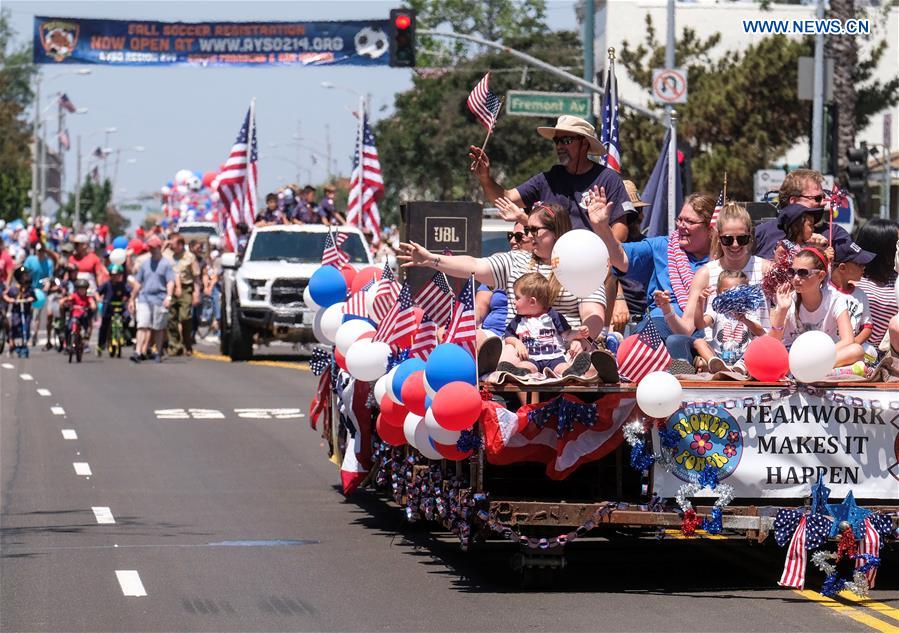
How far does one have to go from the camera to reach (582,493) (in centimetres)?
991

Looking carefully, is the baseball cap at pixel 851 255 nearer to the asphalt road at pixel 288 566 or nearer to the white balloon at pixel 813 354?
the white balloon at pixel 813 354

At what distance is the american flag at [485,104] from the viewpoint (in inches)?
487

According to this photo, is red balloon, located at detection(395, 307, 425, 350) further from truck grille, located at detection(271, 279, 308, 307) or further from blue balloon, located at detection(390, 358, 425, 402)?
truck grille, located at detection(271, 279, 308, 307)

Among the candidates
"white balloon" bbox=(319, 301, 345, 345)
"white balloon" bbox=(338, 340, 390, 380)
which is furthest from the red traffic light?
"white balloon" bbox=(338, 340, 390, 380)

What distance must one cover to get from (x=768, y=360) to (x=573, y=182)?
2.50 metres

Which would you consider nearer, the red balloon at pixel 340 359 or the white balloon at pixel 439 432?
the white balloon at pixel 439 432

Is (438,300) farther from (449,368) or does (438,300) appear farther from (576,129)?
(576,129)

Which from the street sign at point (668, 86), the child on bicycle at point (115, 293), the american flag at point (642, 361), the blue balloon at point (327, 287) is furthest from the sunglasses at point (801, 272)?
the street sign at point (668, 86)

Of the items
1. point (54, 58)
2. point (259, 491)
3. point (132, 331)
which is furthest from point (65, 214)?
point (259, 491)

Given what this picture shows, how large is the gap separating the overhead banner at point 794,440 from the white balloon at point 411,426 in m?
1.25

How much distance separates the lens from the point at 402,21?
115 ft

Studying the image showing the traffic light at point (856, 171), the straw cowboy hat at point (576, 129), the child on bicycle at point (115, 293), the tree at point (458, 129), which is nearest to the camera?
the straw cowboy hat at point (576, 129)

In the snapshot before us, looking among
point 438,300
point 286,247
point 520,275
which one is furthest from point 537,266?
point 286,247

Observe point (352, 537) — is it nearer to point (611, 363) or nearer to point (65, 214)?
point (611, 363)
